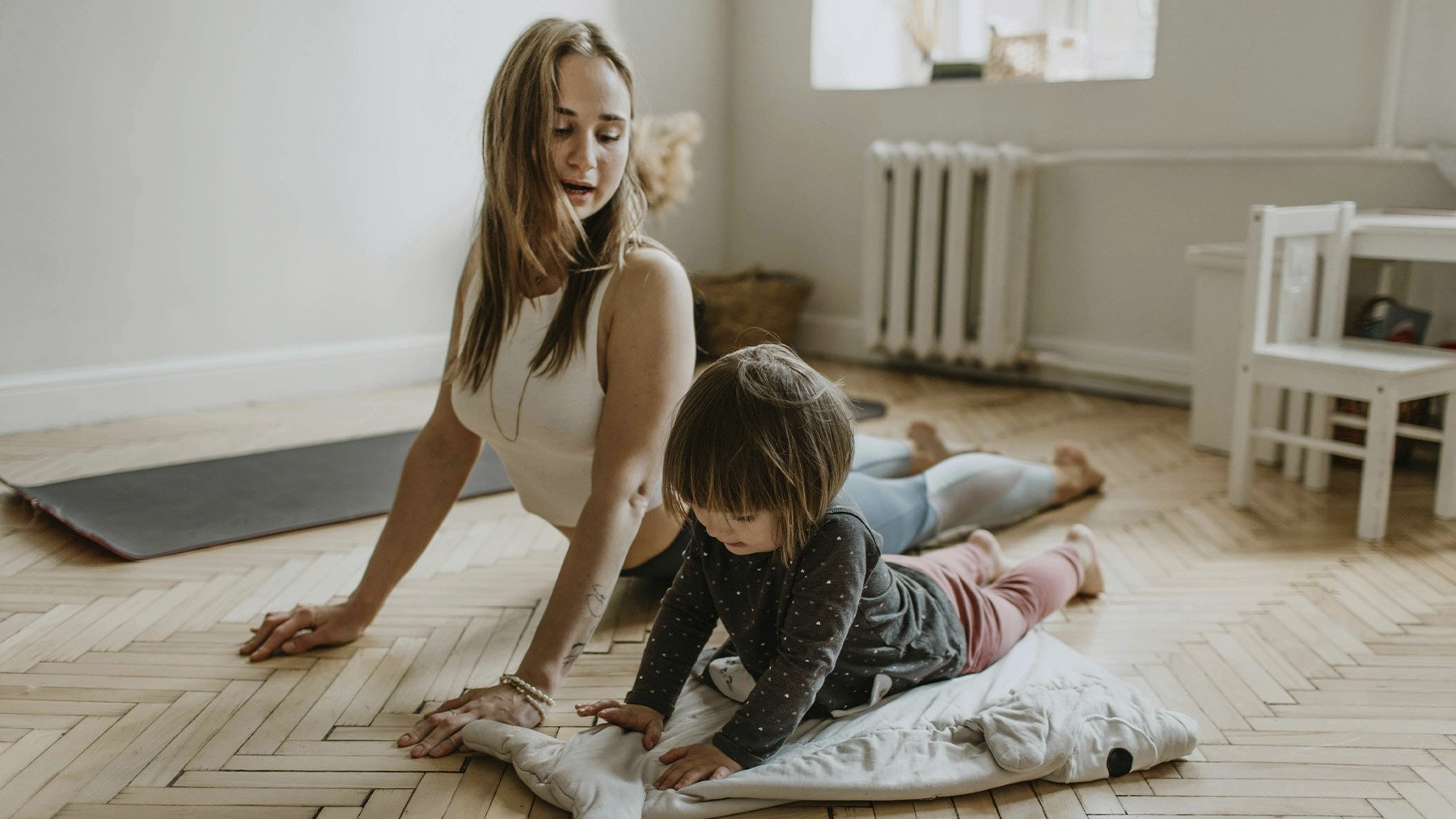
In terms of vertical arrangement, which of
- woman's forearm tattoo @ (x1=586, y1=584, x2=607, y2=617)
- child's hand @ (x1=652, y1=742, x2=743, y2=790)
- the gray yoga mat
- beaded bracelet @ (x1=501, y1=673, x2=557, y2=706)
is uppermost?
woman's forearm tattoo @ (x1=586, y1=584, x2=607, y2=617)

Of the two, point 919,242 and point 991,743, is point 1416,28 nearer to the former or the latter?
point 919,242

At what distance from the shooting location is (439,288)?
13.0ft

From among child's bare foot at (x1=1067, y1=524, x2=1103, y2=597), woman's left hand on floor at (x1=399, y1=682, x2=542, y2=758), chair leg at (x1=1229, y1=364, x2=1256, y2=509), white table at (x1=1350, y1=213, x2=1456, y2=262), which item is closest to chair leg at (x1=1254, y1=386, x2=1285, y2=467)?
chair leg at (x1=1229, y1=364, x2=1256, y2=509)

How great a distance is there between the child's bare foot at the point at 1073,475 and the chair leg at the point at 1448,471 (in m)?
0.68

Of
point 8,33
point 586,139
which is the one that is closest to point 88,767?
point 586,139

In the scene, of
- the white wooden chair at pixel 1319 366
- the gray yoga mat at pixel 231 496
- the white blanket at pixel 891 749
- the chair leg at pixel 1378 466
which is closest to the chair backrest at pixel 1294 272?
the white wooden chair at pixel 1319 366

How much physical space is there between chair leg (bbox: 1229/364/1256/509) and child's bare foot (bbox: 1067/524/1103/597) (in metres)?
0.73

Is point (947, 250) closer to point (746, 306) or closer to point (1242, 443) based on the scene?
point (746, 306)

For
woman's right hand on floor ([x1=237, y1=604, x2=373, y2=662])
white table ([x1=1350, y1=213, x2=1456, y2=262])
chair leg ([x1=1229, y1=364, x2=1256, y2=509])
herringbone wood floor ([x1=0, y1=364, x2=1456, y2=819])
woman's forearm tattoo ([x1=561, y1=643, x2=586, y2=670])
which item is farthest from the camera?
chair leg ([x1=1229, y1=364, x2=1256, y2=509])

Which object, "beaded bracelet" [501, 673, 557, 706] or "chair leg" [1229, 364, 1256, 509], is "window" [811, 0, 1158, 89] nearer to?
"chair leg" [1229, 364, 1256, 509]

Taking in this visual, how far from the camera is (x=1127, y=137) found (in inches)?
140

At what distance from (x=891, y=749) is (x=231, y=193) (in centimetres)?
279

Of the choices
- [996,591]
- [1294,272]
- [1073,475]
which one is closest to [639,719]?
[996,591]

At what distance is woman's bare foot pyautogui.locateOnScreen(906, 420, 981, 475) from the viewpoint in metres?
2.54
